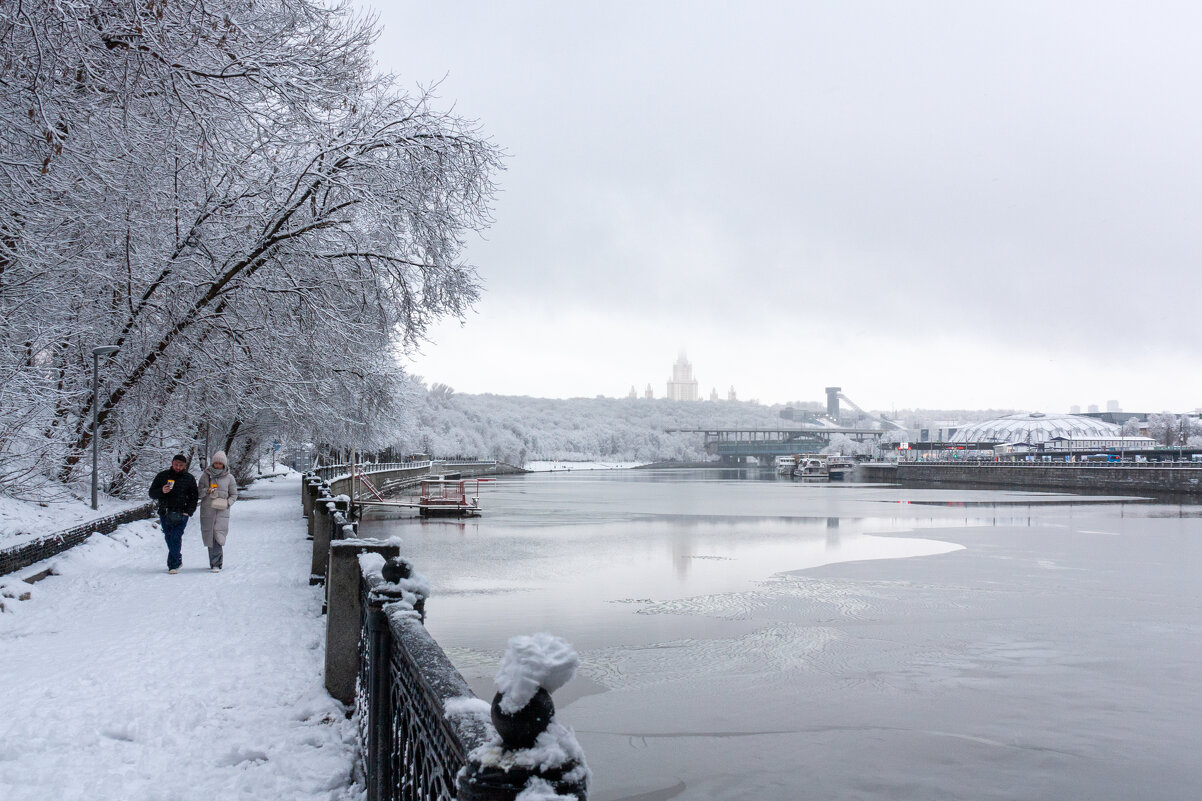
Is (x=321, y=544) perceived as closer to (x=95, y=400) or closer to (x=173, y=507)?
(x=173, y=507)

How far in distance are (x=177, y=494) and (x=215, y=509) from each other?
555 mm

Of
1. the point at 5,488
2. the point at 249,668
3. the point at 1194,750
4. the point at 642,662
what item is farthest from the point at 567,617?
the point at 5,488

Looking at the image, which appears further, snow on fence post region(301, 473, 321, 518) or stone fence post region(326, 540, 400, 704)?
snow on fence post region(301, 473, 321, 518)

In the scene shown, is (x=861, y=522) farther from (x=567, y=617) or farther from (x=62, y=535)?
(x=62, y=535)

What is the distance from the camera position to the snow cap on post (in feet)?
7.54

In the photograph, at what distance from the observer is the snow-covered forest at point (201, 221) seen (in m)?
9.60

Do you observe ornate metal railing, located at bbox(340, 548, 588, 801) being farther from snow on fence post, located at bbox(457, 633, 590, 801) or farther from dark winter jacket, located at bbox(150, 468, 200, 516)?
dark winter jacket, located at bbox(150, 468, 200, 516)

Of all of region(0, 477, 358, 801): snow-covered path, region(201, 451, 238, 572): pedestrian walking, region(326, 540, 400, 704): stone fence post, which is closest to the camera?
region(0, 477, 358, 801): snow-covered path

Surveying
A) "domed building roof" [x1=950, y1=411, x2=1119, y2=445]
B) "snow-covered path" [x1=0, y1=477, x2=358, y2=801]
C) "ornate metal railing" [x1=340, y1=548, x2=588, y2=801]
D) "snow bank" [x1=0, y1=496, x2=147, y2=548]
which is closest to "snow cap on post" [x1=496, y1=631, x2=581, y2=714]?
"ornate metal railing" [x1=340, y1=548, x2=588, y2=801]

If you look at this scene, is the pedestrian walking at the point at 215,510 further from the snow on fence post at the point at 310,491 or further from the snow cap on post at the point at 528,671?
the snow cap on post at the point at 528,671

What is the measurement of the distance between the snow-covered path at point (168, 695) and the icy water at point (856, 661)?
233 cm

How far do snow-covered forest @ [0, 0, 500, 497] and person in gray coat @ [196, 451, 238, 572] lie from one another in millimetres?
2782

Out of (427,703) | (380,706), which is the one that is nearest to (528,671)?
(427,703)

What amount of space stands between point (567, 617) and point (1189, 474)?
69.8m
